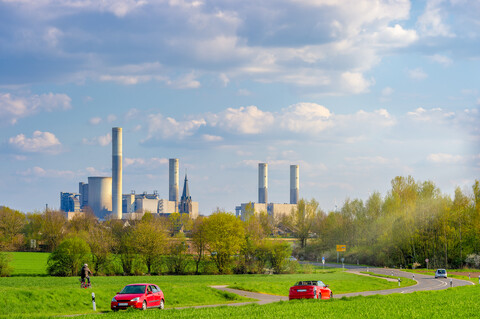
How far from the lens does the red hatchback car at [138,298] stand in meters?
29.5

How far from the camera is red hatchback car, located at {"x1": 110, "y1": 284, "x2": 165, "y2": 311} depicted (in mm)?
29516

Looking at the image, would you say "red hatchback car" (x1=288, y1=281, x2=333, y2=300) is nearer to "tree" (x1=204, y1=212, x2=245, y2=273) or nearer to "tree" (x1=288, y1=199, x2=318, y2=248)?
"tree" (x1=204, y1=212, x2=245, y2=273)

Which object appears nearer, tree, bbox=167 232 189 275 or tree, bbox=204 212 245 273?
tree, bbox=167 232 189 275

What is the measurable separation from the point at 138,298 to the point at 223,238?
53.0 m

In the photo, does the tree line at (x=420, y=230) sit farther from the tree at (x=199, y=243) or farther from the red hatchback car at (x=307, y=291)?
the red hatchback car at (x=307, y=291)

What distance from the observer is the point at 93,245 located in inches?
2906

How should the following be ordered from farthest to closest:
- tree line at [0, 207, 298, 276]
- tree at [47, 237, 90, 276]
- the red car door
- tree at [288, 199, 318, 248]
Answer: tree at [288, 199, 318, 248] < tree line at [0, 207, 298, 276] < tree at [47, 237, 90, 276] < the red car door

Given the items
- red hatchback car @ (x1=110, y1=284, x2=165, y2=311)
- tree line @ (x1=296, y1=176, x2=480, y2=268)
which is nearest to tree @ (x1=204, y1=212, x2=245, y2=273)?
tree line @ (x1=296, y1=176, x2=480, y2=268)

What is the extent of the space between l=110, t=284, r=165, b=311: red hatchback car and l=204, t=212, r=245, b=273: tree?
5035 cm

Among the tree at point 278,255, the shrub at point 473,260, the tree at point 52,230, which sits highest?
the tree at point 52,230

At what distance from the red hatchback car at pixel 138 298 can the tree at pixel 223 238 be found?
165ft

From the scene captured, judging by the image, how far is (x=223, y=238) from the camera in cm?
8250

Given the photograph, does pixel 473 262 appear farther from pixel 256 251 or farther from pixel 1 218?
pixel 1 218

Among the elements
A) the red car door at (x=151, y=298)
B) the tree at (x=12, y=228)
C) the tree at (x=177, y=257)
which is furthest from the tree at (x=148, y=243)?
the red car door at (x=151, y=298)
